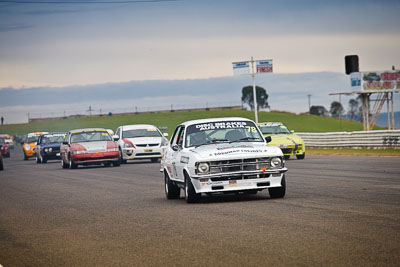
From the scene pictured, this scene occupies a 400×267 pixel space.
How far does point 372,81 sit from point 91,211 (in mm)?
50607

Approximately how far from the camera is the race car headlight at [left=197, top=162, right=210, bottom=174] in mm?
12758

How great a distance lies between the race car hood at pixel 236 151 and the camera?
1280cm

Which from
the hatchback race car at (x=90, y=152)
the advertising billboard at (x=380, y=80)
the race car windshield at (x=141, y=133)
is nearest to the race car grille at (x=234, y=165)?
the hatchback race car at (x=90, y=152)

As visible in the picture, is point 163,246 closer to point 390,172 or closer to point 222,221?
point 222,221

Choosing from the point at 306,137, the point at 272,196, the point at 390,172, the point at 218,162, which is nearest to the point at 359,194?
the point at 272,196

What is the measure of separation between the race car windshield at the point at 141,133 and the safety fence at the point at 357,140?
918 centimetres

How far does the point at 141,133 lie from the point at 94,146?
132 inches

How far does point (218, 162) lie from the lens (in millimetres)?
12797

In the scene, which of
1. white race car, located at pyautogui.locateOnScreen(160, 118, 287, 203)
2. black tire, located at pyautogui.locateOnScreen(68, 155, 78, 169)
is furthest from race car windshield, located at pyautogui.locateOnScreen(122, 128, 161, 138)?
white race car, located at pyautogui.locateOnScreen(160, 118, 287, 203)

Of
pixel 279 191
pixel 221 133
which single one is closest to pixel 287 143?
pixel 221 133

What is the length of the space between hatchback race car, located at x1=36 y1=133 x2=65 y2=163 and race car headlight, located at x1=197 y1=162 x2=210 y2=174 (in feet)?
82.7

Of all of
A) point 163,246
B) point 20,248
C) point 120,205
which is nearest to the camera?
point 163,246

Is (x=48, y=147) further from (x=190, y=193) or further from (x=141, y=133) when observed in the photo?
(x=190, y=193)

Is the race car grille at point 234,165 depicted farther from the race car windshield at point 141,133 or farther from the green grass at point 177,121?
the green grass at point 177,121
